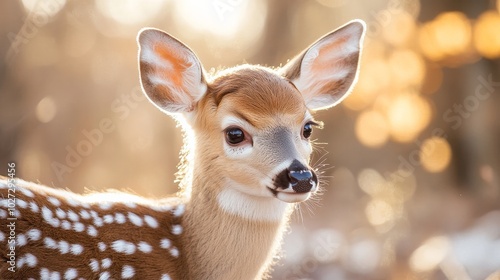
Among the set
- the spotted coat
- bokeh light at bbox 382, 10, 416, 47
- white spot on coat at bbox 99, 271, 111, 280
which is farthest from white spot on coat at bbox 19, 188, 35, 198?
bokeh light at bbox 382, 10, 416, 47

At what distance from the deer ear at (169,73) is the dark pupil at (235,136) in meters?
0.33

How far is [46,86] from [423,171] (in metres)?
5.29

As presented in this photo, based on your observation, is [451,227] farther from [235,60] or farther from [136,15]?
[136,15]

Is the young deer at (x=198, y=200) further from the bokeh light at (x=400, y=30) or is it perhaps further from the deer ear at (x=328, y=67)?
the bokeh light at (x=400, y=30)

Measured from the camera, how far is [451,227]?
8.94 metres

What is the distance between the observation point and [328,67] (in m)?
4.22

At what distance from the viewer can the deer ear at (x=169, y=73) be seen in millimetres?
3861

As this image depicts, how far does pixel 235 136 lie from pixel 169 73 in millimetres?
535

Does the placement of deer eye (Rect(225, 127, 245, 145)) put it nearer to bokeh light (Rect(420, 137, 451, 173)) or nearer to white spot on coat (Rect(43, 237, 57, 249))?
white spot on coat (Rect(43, 237, 57, 249))

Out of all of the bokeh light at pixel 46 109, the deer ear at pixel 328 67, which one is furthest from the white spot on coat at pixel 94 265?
the bokeh light at pixel 46 109

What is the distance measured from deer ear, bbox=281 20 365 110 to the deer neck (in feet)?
2.25

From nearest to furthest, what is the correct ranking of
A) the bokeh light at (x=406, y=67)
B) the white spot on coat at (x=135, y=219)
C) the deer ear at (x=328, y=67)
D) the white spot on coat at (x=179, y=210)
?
1. the white spot on coat at (x=135, y=219)
2. the white spot on coat at (x=179, y=210)
3. the deer ear at (x=328, y=67)
4. the bokeh light at (x=406, y=67)

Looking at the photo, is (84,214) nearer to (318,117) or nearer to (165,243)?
(165,243)

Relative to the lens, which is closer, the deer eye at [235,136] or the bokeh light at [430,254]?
the deer eye at [235,136]
